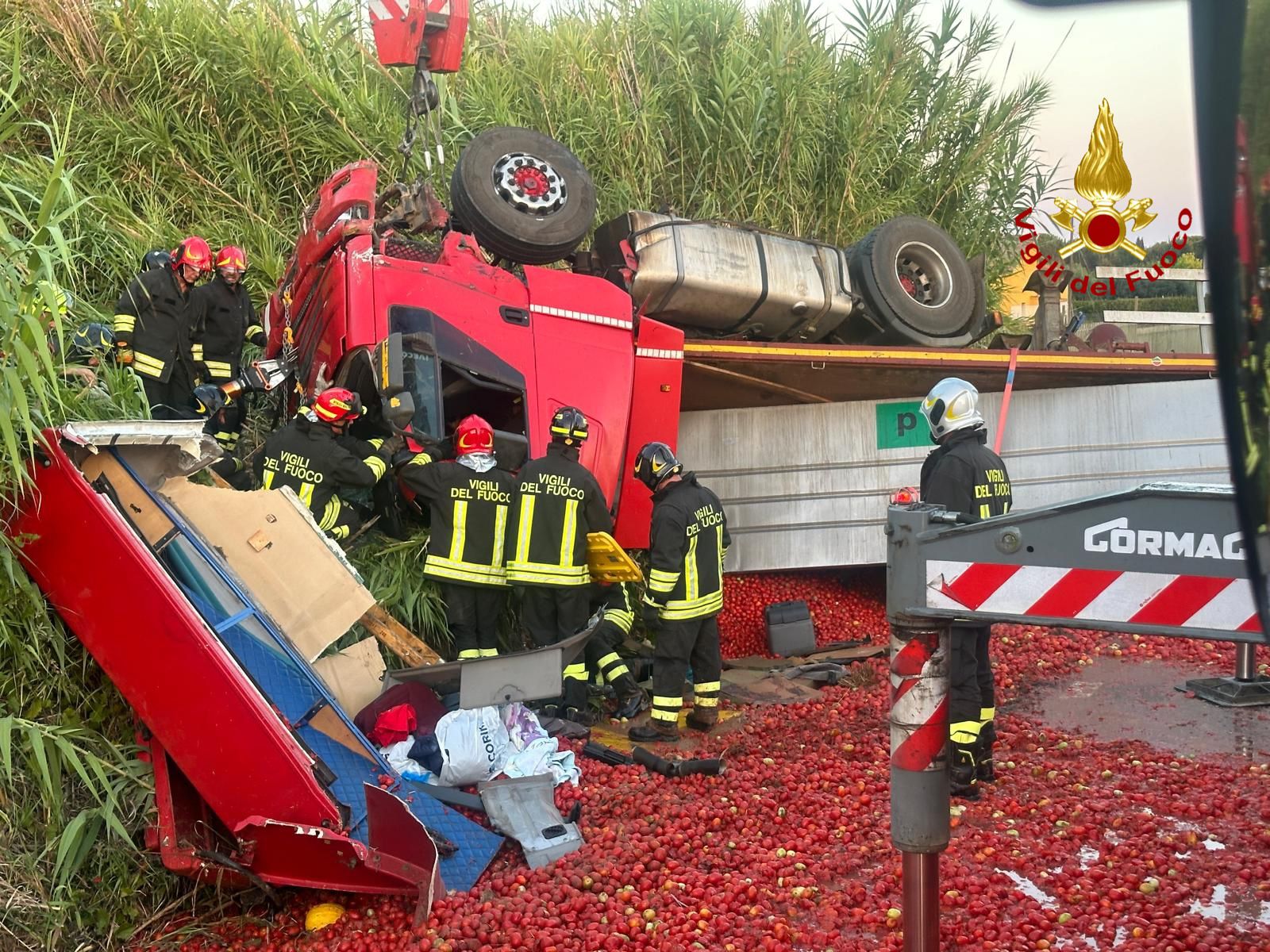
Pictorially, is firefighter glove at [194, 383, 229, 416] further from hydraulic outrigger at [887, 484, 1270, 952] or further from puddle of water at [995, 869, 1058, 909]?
hydraulic outrigger at [887, 484, 1270, 952]

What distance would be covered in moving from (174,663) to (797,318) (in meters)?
5.46

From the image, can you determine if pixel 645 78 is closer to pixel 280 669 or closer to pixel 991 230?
pixel 991 230

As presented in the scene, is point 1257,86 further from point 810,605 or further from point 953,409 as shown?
point 810,605

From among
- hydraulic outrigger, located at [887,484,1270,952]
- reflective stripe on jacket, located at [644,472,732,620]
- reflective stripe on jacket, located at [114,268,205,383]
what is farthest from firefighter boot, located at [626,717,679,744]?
reflective stripe on jacket, located at [114,268,205,383]

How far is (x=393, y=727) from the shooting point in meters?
4.92

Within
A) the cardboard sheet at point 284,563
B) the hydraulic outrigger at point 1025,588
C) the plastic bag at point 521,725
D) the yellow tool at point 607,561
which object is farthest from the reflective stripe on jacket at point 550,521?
the hydraulic outrigger at point 1025,588

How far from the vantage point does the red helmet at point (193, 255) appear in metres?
7.65

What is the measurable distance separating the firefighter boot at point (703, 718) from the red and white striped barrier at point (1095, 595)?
12.3 ft

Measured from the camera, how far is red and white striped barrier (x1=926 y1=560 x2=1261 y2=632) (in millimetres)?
2230

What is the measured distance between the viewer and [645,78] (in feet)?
40.0

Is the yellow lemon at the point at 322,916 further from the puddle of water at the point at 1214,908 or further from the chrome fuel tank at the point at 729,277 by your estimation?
the chrome fuel tank at the point at 729,277

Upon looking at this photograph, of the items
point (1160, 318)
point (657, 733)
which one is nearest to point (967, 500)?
point (657, 733)

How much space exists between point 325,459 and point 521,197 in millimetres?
2129

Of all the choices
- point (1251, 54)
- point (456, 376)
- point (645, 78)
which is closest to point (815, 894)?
point (1251, 54)
